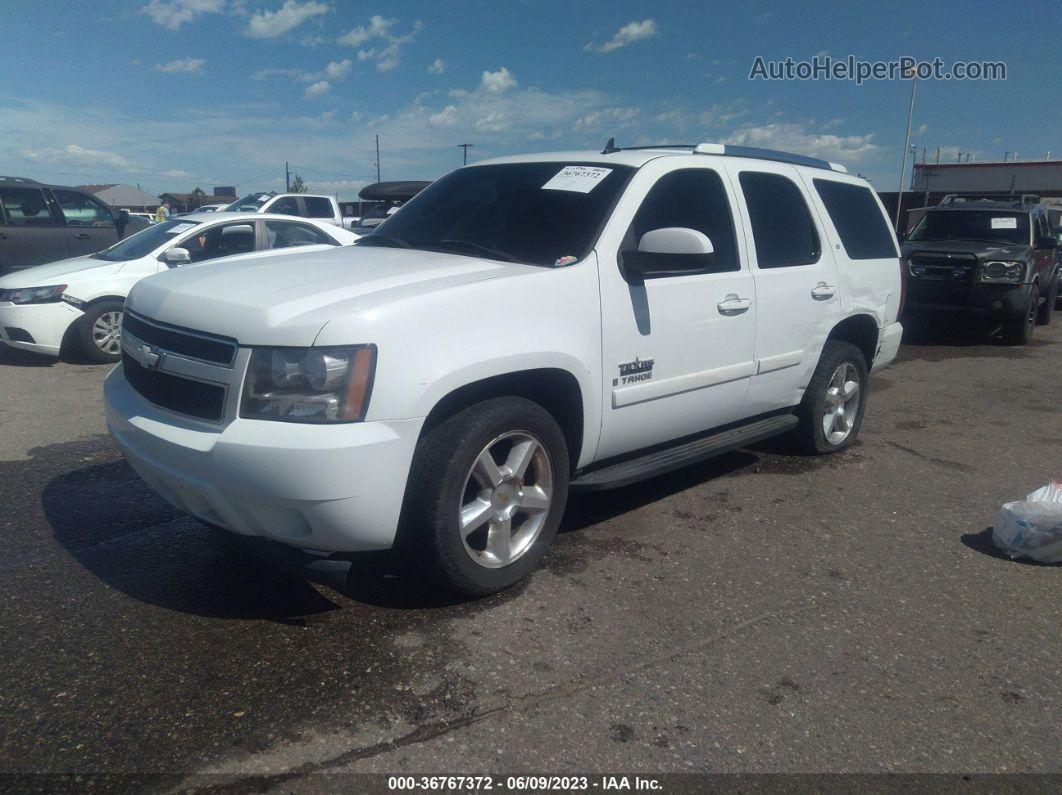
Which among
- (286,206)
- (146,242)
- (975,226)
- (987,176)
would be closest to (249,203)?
(286,206)

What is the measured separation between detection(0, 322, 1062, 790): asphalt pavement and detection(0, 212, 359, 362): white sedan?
3.93 metres

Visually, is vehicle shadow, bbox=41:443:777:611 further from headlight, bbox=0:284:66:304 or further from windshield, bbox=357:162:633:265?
headlight, bbox=0:284:66:304

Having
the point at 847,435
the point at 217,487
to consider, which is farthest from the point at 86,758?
the point at 847,435

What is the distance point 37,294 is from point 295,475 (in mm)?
6880

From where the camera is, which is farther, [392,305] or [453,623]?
[453,623]

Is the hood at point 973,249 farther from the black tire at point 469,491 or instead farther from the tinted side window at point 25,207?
the tinted side window at point 25,207

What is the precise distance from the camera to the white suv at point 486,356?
2857 mm

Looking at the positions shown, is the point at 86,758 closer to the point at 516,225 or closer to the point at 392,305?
the point at 392,305

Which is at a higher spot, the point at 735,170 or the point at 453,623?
the point at 735,170

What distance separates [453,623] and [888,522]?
8.33ft

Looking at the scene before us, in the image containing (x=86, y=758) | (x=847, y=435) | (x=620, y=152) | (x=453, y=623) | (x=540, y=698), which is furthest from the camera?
(x=847, y=435)

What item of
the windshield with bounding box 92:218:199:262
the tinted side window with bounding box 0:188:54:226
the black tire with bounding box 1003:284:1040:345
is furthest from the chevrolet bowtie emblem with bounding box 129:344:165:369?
the black tire with bounding box 1003:284:1040:345

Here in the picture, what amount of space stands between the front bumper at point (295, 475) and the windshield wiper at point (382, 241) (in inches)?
60.7

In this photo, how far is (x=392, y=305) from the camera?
296 cm
